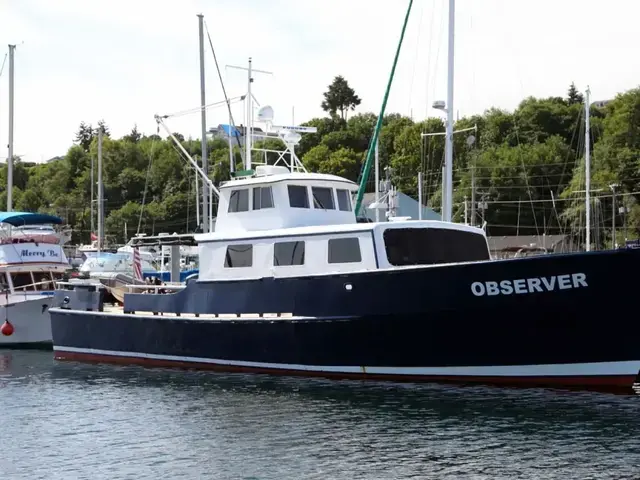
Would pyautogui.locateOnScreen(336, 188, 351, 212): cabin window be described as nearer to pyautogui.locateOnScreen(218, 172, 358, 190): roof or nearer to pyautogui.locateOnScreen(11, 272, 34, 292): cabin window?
pyautogui.locateOnScreen(218, 172, 358, 190): roof

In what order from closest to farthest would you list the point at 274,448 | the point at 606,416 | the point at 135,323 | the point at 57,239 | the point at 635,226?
the point at 274,448 < the point at 606,416 < the point at 135,323 < the point at 57,239 < the point at 635,226

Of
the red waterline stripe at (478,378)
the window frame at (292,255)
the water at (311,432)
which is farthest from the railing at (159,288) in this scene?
the window frame at (292,255)

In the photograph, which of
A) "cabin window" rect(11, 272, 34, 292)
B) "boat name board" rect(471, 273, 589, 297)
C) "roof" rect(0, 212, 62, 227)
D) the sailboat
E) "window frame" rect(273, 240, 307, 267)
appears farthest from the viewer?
"roof" rect(0, 212, 62, 227)

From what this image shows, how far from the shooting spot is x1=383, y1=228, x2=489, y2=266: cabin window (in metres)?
18.8

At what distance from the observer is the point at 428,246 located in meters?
19.1

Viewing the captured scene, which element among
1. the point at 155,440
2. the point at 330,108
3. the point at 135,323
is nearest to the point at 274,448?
the point at 155,440

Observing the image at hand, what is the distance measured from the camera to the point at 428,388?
58.9 feet

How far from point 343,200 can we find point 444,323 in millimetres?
5483

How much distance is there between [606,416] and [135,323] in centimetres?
1225

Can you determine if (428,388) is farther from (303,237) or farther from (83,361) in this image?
(83,361)

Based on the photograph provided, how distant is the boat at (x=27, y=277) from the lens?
28938mm

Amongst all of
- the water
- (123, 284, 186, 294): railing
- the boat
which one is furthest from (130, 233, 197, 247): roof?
the boat

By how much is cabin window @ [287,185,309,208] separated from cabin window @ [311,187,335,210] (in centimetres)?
21

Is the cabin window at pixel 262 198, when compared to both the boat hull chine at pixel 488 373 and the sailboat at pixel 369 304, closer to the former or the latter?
the sailboat at pixel 369 304
